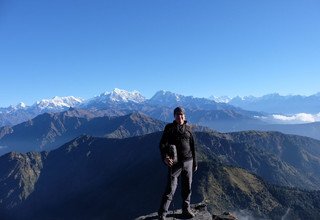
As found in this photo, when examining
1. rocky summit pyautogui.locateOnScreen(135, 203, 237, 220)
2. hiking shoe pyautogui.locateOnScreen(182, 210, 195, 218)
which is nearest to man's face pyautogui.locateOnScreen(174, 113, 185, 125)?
hiking shoe pyautogui.locateOnScreen(182, 210, 195, 218)

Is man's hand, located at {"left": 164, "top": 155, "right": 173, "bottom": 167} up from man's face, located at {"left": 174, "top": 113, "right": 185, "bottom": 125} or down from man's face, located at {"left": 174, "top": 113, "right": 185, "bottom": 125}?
down

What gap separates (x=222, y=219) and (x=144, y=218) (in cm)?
581

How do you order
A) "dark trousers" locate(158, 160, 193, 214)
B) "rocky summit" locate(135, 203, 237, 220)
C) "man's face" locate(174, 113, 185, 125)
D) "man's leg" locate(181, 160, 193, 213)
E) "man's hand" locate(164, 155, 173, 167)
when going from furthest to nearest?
"rocky summit" locate(135, 203, 237, 220) < "man's leg" locate(181, 160, 193, 213) < "dark trousers" locate(158, 160, 193, 214) < "man's face" locate(174, 113, 185, 125) < "man's hand" locate(164, 155, 173, 167)

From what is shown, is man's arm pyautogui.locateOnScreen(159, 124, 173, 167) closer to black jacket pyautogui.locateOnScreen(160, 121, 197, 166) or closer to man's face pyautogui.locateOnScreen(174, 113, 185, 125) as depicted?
black jacket pyautogui.locateOnScreen(160, 121, 197, 166)

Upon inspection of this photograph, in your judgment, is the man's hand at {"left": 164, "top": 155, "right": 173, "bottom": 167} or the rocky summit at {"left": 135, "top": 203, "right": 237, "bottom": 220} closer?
the man's hand at {"left": 164, "top": 155, "right": 173, "bottom": 167}

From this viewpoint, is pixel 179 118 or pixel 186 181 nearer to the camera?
pixel 179 118

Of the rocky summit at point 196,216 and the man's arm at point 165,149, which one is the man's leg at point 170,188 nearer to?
the man's arm at point 165,149

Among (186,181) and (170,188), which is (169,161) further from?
(186,181)

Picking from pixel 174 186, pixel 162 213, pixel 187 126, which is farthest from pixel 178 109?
pixel 162 213

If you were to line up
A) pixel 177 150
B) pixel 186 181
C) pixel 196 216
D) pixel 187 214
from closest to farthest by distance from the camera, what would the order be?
pixel 177 150 < pixel 186 181 < pixel 187 214 < pixel 196 216

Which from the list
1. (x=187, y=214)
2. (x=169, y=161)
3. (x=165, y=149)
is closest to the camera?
(x=169, y=161)

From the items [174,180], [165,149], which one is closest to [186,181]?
[174,180]

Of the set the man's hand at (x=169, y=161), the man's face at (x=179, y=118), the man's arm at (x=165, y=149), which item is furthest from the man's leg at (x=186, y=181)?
the man's face at (x=179, y=118)

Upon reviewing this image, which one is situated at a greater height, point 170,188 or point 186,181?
point 186,181
